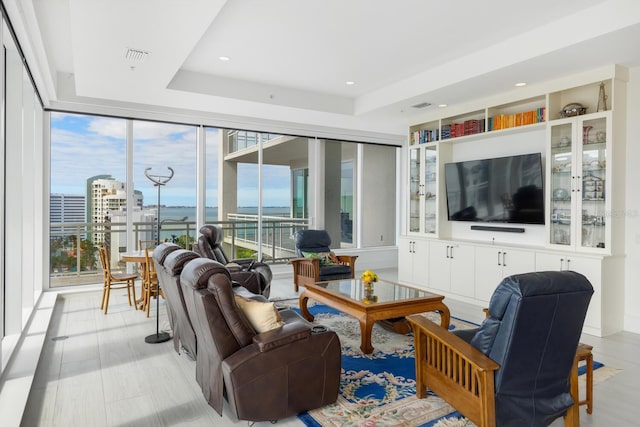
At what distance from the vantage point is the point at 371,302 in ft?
12.2

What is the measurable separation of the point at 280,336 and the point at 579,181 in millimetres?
3953

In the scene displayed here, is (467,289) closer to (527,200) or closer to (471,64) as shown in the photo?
(527,200)

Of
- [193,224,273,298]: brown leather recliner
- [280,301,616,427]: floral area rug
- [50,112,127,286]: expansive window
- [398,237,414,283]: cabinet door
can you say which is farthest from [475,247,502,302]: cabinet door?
[50,112,127,286]: expansive window

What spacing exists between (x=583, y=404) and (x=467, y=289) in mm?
3094

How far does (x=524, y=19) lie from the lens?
381cm

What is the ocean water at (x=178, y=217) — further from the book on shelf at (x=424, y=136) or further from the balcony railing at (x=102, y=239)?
the book on shelf at (x=424, y=136)

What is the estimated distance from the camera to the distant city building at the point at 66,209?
5.83 metres

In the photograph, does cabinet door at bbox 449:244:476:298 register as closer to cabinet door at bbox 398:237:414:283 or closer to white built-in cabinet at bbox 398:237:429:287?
white built-in cabinet at bbox 398:237:429:287

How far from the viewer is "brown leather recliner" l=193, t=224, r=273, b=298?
460cm

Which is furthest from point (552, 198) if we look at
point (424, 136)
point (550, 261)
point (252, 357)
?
point (252, 357)

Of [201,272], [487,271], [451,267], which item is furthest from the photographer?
[451,267]

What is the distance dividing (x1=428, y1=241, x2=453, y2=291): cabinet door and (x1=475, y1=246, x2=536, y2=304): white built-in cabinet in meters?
0.49

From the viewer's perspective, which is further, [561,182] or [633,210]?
[561,182]

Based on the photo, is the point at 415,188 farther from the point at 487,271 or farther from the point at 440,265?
the point at 487,271
